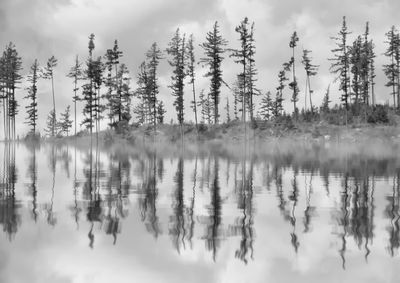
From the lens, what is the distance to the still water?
6.18 m

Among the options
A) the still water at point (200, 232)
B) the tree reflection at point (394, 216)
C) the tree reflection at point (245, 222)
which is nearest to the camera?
the still water at point (200, 232)

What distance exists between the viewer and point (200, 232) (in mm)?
8094

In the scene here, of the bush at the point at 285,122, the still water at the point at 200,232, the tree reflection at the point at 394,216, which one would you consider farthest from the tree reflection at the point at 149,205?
the bush at the point at 285,122

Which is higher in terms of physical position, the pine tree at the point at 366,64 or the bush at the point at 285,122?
the pine tree at the point at 366,64

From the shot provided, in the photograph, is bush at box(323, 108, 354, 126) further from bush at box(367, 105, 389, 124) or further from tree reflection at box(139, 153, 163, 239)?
tree reflection at box(139, 153, 163, 239)

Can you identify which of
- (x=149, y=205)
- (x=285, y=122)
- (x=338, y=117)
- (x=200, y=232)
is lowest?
(x=200, y=232)

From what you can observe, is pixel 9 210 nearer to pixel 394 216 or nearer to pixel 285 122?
pixel 394 216

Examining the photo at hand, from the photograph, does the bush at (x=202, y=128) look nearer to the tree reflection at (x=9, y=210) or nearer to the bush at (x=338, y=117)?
the bush at (x=338, y=117)

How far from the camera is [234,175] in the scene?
1772cm

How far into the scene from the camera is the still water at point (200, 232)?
6.18 meters

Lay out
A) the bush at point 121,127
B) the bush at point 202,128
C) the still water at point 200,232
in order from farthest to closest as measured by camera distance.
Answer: the bush at point 121,127 → the bush at point 202,128 → the still water at point 200,232

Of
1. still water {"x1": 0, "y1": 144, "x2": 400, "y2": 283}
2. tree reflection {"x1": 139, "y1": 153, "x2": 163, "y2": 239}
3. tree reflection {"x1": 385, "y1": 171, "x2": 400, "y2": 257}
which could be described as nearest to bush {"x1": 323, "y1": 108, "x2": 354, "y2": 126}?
still water {"x1": 0, "y1": 144, "x2": 400, "y2": 283}

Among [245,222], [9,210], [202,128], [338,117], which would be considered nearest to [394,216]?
[245,222]

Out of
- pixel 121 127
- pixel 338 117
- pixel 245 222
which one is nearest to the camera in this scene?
pixel 245 222
